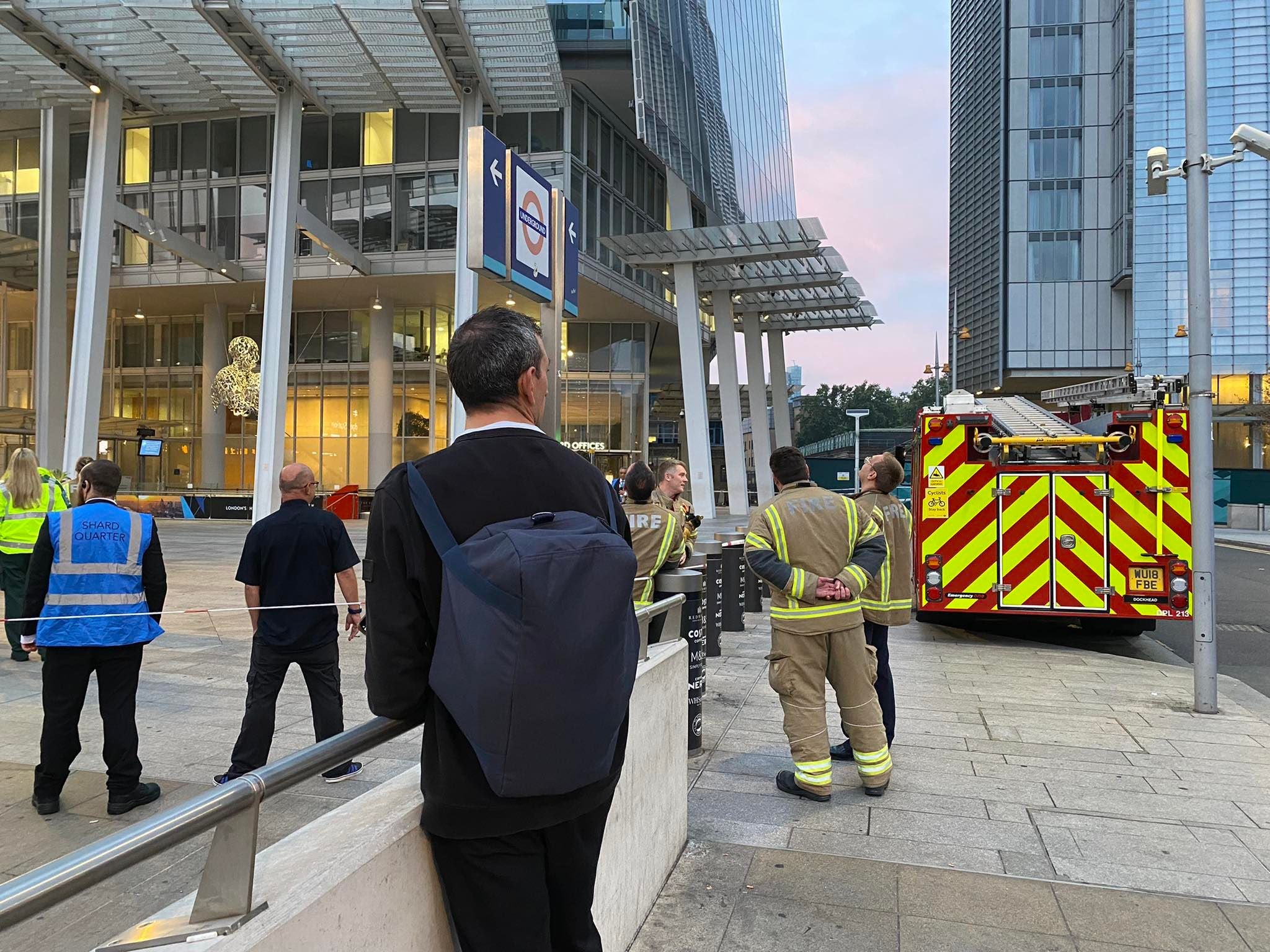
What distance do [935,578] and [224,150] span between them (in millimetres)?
30828

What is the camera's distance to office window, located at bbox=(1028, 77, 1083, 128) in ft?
147

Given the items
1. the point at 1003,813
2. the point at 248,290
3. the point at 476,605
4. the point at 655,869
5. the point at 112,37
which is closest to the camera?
the point at 476,605

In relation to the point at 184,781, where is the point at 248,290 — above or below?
above

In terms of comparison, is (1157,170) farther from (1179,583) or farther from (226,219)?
(226,219)

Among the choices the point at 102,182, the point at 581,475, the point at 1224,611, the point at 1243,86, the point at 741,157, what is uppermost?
the point at 1243,86

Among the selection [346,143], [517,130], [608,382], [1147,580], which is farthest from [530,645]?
[608,382]

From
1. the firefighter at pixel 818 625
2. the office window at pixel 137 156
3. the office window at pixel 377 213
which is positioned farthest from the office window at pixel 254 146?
the firefighter at pixel 818 625

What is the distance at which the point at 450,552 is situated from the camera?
1748mm

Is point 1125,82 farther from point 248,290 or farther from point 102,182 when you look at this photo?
point 102,182

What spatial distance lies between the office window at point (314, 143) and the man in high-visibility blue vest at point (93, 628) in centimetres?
2941

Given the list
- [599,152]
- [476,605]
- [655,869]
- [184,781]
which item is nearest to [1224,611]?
[655,869]

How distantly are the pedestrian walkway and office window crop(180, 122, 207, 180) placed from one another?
31.7 metres

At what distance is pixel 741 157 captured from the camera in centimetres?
3111

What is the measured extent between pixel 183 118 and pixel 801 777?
34.3 metres
